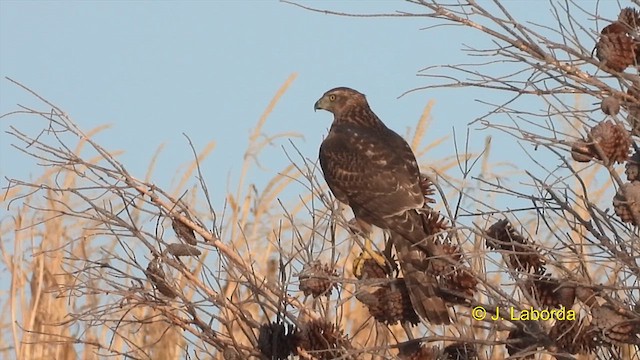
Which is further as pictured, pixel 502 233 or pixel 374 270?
pixel 374 270

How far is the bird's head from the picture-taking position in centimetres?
712

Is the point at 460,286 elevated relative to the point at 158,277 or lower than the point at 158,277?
lower

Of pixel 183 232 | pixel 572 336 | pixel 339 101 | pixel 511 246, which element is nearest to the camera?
pixel 572 336

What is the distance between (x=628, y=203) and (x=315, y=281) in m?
1.07

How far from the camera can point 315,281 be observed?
390 cm

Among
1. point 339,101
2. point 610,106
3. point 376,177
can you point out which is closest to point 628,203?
point 610,106

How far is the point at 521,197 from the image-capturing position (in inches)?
134

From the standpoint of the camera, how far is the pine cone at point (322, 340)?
3.79 meters

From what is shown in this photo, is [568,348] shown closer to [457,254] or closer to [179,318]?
[457,254]

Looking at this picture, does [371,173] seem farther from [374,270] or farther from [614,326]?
[614,326]

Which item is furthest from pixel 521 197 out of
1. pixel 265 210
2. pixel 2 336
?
pixel 2 336

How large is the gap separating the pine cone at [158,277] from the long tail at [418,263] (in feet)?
2.70

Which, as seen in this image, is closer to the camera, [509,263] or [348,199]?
[509,263]

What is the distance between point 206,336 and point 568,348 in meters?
1.21
